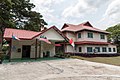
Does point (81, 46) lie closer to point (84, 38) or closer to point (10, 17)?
point (84, 38)

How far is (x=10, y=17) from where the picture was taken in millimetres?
27500

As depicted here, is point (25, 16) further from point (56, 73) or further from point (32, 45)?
point (56, 73)

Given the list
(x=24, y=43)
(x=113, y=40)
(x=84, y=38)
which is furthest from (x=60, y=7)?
(x=113, y=40)

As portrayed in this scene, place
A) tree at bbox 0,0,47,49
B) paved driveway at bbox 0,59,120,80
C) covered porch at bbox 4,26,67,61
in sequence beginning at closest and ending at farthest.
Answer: paved driveway at bbox 0,59,120,80
covered porch at bbox 4,26,67,61
tree at bbox 0,0,47,49

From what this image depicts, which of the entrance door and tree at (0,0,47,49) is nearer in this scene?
the entrance door

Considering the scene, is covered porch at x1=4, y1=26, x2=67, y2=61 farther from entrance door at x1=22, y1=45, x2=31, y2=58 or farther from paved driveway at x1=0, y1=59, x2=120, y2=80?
paved driveway at x1=0, y1=59, x2=120, y2=80

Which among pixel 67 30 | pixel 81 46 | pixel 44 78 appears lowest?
pixel 44 78

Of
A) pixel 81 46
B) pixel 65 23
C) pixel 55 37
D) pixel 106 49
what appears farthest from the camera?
pixel 65 23

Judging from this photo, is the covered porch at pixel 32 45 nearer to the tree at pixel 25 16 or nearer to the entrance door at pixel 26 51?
the entrance door at pixel 26 51

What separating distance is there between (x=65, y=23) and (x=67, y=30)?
533 centimetres

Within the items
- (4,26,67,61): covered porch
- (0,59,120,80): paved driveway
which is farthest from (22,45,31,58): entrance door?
(0,59,120,80): paved driveway

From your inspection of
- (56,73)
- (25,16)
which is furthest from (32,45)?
(25,16)

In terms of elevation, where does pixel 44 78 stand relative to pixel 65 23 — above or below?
below

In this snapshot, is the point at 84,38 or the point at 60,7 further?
the point at 84,38
